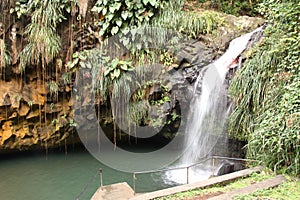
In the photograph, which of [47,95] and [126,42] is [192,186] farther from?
[47,95]

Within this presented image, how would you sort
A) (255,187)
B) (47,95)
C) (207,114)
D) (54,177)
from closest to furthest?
(255,187)
(207,114)
(54,177)
(47,95)

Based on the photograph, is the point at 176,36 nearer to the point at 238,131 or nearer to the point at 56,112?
the point at 238,131

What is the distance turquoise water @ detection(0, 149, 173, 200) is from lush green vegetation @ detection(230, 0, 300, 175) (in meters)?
2.19

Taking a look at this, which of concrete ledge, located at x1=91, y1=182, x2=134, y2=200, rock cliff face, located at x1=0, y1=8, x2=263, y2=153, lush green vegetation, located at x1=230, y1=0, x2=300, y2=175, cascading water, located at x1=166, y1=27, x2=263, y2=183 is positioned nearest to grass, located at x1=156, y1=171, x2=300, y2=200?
lush green vegetation, located at x1=230, y1=0, x2=300, y2=175

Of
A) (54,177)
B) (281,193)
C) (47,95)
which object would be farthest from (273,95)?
(47,95)

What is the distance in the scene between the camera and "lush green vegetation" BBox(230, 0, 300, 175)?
4230mm

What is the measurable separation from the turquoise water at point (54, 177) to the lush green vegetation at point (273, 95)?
2193 millimetres

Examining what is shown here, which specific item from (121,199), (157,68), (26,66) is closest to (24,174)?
(26,66)

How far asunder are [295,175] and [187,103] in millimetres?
3189

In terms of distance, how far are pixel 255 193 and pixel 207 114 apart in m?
2.81

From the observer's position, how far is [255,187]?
12.6 feet

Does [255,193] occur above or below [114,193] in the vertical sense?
above

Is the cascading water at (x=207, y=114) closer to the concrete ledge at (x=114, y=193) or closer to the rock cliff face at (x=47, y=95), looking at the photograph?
the rock cliff face at (x=47, y=95)

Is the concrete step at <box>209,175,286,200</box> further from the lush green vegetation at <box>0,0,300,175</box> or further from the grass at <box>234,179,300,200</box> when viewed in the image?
the lush green vegetation at <box>0,0,300,175</box>
